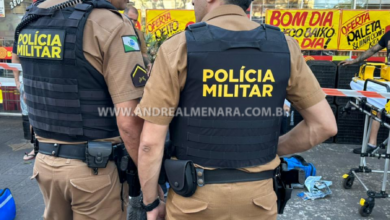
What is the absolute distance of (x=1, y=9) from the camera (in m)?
6.70

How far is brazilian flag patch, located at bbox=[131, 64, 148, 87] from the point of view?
1697 mm

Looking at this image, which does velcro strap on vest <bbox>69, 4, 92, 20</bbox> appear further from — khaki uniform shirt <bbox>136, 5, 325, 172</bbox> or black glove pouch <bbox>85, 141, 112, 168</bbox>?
black glove pouch <bbox>85, 141, 112, 168</bbox>

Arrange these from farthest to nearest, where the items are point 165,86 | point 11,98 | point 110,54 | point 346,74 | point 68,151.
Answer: point 11,98, point 346,74, point 68,151, point 110,54, point 165,86

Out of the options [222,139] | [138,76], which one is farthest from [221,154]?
[138,76]

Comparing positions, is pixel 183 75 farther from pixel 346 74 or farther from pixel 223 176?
pixel 346 74

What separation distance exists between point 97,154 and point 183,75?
72 cm

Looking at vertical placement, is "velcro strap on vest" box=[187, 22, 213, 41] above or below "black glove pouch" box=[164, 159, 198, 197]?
above

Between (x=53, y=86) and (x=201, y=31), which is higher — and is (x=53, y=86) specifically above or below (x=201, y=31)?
below

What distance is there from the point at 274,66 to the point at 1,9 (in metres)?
7.28

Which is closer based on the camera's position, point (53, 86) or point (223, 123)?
point (223, 123)

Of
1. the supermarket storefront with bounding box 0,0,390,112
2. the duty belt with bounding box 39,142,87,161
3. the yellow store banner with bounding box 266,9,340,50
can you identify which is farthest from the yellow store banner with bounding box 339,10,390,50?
the duty belt with bounding box 39,142,87,161

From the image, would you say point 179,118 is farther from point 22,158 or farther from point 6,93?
point 6,93

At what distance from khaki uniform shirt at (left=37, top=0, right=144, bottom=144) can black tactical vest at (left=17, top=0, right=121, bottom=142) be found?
35 millimetres

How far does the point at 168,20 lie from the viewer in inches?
273
